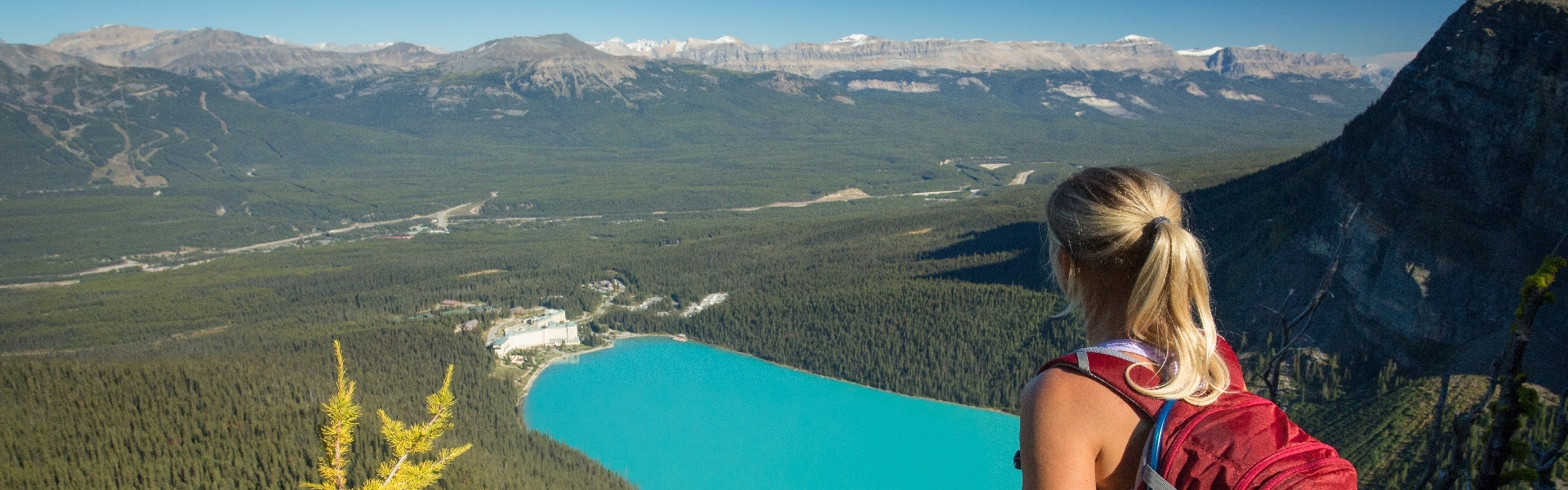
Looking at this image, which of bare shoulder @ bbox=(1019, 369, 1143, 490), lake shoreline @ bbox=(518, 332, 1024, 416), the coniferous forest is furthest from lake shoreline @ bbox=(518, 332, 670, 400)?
bare shoulder @ bbox=(1019, 369, 1143, 490)

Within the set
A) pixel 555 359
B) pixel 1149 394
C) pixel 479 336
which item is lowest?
pixel 555 359

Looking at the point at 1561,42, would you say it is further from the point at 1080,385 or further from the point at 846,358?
the point at 1080,385

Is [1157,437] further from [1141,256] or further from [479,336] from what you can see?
[479,336]

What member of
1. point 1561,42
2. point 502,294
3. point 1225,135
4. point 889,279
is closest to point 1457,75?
point 1561,42

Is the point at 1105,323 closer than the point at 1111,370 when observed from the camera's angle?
No

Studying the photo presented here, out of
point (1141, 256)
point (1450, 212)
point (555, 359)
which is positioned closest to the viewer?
point (1141, 256)

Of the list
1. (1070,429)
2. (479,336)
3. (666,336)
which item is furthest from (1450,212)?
(479,336)

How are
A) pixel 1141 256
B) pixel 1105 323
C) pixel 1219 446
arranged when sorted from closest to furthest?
pixel 1219 446, pixel 1141 256, pixel 1105 323

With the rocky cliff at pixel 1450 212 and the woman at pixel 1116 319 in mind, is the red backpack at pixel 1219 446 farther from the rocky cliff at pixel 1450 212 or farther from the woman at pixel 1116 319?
the rocky cliff at pixel 1450 212
